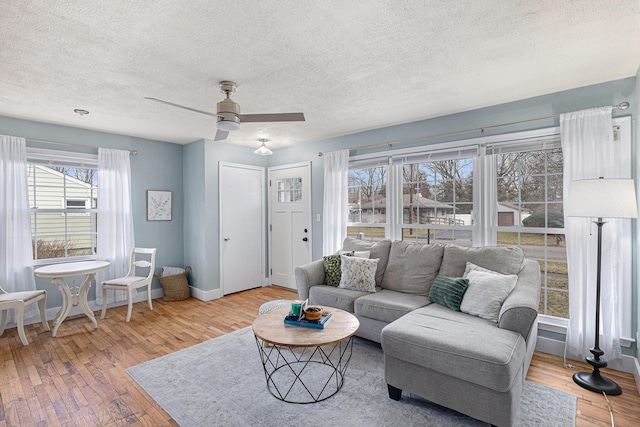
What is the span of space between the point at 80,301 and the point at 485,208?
4713 mm

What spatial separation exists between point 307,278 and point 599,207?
2650 mm

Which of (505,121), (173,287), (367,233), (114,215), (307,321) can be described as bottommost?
(173,287)

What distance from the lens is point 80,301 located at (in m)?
3.66

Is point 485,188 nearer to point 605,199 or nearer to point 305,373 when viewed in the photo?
point 605,199

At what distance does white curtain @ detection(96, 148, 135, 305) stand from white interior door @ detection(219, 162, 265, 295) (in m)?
1.28

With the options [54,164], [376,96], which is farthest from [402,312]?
[54,164]

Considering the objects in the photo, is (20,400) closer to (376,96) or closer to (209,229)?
(209,229)

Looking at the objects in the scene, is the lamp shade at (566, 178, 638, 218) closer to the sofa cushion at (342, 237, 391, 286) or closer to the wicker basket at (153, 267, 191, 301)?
the sofa cushion at (342, 237, 391, 286)

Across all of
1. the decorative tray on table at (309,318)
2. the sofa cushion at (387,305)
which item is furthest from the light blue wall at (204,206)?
the decorative tray on table at (309,318)

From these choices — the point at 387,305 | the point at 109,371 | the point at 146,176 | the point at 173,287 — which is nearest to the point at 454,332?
the point at 387,305

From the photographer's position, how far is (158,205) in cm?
488

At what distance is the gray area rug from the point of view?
6.59 ft

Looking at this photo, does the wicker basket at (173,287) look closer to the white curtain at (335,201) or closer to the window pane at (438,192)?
the white curtain at (335,201)

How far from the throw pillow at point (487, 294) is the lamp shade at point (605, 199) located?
0.73m
